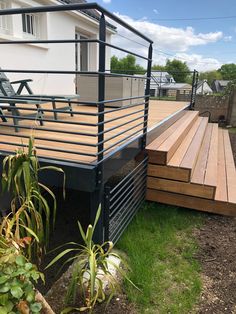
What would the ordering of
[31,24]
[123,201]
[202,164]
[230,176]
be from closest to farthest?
1. [123,201]
2. [202,164]
3. [230,176]
4. [31,24]

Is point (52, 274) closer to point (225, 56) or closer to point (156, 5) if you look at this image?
point (156, 5)

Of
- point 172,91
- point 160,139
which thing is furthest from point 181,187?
point 172,91

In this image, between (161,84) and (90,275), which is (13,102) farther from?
(161,84)

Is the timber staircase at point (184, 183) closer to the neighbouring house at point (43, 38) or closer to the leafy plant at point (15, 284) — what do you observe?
the leafy plant at point (15, 284)

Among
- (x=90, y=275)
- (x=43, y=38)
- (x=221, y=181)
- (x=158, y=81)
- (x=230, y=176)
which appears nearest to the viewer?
(x=90, y=275)

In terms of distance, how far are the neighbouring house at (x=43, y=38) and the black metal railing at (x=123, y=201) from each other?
143 inches

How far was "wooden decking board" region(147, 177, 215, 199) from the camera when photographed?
2903 mm

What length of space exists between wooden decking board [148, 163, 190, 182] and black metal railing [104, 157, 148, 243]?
0.08 metres

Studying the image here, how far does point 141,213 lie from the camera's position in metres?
3.06

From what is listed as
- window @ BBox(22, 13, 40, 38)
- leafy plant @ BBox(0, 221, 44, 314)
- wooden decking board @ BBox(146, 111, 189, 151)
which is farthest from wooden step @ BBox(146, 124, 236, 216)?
window @ BBox(22, 13, 40, 38)

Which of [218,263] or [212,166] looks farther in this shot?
[212,166]

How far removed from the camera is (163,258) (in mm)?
2342

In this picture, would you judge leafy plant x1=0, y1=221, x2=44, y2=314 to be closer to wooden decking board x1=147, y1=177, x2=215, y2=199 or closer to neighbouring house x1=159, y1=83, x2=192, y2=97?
wooden decking board x1=147, y1=177, x2=215, y2=199

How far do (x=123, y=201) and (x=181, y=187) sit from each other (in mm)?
744
